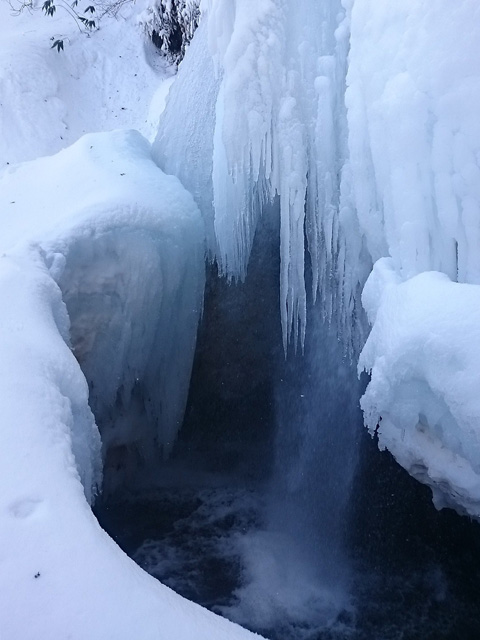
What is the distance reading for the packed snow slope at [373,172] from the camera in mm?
2400

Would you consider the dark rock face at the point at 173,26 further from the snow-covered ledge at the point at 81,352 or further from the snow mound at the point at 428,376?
the snow mound at the point at 428,376

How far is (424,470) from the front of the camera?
2.69 meters

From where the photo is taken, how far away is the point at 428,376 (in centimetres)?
225

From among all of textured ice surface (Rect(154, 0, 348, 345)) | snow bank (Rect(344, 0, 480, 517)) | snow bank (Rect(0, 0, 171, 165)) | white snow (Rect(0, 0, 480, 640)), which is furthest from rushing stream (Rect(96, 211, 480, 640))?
snow bank (Rect(0, 0, 171, 165))

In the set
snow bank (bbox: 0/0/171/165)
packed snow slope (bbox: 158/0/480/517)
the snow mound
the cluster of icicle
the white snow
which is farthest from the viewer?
snow bank (bbox: 0/0/171/165)

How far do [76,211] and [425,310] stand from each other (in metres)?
2.07

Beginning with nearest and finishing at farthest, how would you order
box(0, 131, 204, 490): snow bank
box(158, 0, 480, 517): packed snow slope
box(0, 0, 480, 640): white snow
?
box(0, 0, 480, 640): white snow, box(158, 0, 480, 517): packed snow slope, box(0, 131, 204, 490): snow bank

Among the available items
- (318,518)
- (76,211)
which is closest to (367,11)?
(76,211)

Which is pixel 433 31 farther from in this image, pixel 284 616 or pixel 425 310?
pixel 284 616

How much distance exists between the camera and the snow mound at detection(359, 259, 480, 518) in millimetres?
2146

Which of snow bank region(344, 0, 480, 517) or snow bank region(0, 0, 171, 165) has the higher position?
snow bank region(0, 0, 171, 165)

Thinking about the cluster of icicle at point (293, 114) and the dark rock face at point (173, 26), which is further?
the dark rock face at point (173, 26)

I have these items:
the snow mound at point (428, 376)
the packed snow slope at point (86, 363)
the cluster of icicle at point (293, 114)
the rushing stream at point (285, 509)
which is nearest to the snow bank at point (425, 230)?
the snow mound at point (428, 376)

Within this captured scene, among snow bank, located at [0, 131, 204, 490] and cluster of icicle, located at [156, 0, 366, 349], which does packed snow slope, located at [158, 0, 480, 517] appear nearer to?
cluster of icicle, located at [156, 0, 366, 349]
